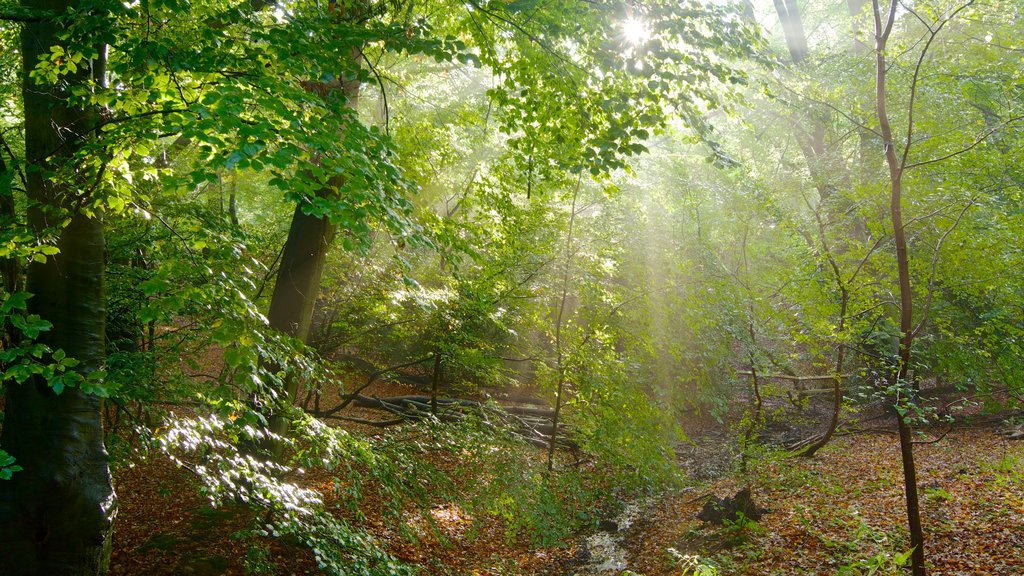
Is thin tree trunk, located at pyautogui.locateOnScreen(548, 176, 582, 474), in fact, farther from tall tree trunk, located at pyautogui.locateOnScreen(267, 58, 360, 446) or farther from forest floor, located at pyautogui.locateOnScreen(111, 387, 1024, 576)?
tall tree trunk, located at pyautogui.locateOnScreen(267, 58, 360, 446)

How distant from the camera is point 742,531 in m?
9.35

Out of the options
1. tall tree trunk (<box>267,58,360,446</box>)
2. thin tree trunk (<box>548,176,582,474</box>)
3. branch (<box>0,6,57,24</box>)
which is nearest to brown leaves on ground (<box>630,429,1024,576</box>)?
thin tree trunk (<box>548,176,582,474</box>)

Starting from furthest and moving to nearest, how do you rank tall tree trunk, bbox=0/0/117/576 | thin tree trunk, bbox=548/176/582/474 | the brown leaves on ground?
thin tree trunk, bbox=548/176/582/474 < the brown leaves on ground < tall tree trunk, bbox=0/0/117/576

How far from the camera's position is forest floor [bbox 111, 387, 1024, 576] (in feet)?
20.8

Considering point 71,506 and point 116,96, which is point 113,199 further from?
point 71,506

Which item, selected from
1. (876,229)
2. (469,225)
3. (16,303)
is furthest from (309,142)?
(876,229)

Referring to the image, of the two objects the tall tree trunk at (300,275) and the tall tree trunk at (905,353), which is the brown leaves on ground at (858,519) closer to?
the tall tree trunk at (905,353)

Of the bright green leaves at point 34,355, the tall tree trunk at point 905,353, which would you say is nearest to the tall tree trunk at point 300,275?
the bright green leaves at point 34,355

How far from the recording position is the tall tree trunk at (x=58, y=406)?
3.57 metres

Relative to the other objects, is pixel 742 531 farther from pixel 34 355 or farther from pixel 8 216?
pixel 8 216

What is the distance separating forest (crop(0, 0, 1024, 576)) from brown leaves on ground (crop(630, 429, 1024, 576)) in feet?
0.24

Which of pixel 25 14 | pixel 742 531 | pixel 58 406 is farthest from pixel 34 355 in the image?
pixel 742 531

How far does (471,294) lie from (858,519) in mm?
7209

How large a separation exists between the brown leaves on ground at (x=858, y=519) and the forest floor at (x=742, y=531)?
24mm
